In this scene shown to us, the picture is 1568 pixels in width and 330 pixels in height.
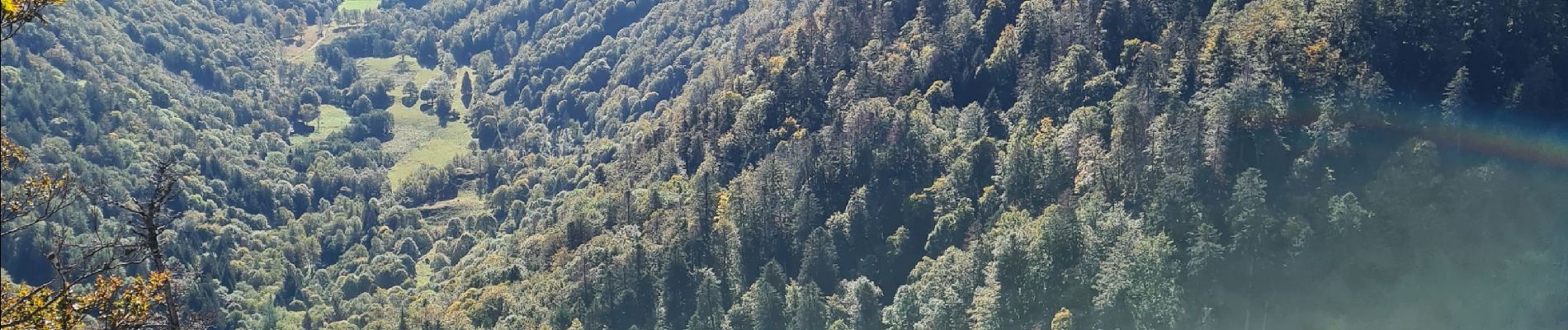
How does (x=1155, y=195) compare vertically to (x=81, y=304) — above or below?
above

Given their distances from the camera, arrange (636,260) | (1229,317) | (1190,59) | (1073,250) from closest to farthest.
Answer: (1229,317) → (1073,250) → (1190,59) → (636,260)

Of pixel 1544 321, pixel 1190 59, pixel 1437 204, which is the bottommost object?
pixel 1544 321

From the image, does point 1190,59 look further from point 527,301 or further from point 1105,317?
point 527,301

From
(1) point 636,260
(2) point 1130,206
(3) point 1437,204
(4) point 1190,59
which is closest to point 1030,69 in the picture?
(4) point 1190,59

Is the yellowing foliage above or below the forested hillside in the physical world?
below

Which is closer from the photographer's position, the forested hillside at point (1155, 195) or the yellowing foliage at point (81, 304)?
the yellowing foliage at point (81, 304)

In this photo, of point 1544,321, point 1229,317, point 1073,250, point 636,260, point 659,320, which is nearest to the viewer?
point 1544,321

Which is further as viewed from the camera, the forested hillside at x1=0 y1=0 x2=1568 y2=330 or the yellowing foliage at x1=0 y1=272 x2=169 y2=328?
the forested hillside at x1=0 y1=0 x2=1568 y2=330

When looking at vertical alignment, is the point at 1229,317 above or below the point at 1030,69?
below

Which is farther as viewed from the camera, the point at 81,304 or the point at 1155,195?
the point at 1155,195

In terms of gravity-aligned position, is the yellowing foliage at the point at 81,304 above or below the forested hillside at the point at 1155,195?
below

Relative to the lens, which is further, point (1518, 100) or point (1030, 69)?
point (1030, 69)
